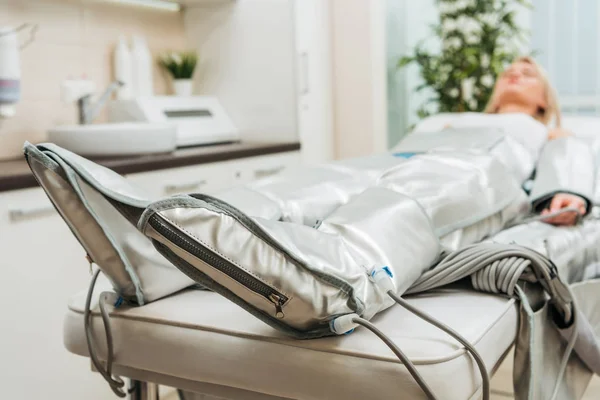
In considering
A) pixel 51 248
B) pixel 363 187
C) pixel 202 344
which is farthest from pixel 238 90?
pixel 202 344

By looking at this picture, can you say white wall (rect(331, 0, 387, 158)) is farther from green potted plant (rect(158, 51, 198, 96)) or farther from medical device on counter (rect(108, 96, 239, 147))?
green potted plant (rect(158, 51, 198, 96))

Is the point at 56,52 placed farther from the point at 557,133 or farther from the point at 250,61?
the point at 557,133

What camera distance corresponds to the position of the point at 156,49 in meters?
3.15

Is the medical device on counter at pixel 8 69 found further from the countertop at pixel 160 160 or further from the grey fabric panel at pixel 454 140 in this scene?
the grey fabric panel at pixel 454 140

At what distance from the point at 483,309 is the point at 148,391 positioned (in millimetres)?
612

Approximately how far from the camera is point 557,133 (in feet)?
7.97

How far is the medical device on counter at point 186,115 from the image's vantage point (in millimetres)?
2742

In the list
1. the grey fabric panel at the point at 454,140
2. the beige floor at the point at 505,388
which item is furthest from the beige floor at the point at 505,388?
the grey fabric panel at the point at 454,140

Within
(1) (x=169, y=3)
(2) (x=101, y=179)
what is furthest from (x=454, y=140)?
(1) (x=169, y=3)

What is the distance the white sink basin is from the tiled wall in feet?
0.76

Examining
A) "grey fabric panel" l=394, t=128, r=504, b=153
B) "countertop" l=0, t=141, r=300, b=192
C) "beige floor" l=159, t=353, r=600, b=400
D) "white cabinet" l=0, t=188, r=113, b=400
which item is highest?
"grey fabric panel" l=394, t=128, r=504, b=153

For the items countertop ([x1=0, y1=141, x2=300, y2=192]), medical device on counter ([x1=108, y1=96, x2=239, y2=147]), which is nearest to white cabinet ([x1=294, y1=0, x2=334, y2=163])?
countertop ([x1=0, y1=141, x2=300, y2=192])

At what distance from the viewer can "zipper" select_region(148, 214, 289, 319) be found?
2.84ft

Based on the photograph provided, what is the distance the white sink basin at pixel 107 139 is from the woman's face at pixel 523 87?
1.34m
